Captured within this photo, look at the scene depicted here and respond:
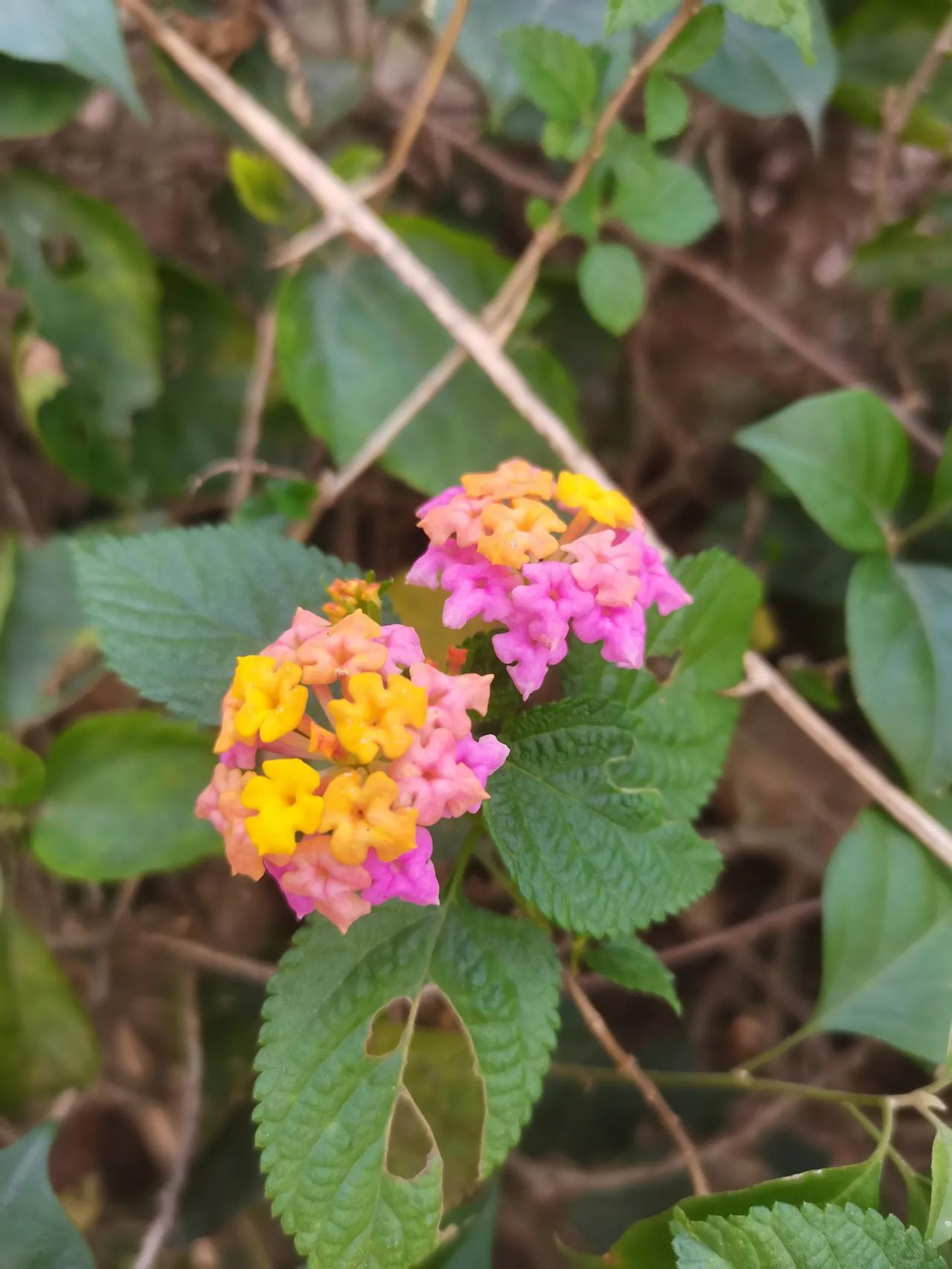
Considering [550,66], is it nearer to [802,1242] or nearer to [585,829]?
[585,829]

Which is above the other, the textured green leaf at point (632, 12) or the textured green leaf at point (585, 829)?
the textured green leaf at point (632, 12)

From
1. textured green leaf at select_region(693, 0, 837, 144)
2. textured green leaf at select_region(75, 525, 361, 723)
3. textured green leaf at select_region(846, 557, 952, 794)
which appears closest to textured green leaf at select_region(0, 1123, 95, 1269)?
textured green leaf at select_region(75, 525, 361, 723)

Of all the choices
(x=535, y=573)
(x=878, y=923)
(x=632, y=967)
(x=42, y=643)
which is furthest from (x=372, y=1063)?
(x=42, y=643)

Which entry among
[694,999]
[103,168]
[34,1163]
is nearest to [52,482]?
[103,168]

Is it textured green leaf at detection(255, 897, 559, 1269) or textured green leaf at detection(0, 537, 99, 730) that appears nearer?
textured green leaf at detection(255, 897, 559, 1269)

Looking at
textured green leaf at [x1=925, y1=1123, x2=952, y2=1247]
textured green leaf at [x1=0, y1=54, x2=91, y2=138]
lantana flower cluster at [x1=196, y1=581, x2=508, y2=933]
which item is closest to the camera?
lantana flower cluster at [x1=196, y1=581, x2=508, y2=933]

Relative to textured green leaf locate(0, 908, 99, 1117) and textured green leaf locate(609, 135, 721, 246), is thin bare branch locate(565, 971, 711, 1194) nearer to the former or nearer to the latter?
textured green leaf locate(0, 908, 99, 1117)

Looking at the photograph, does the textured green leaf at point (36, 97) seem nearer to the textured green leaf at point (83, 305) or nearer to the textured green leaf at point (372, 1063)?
the textured green leaf at point (83, 305)

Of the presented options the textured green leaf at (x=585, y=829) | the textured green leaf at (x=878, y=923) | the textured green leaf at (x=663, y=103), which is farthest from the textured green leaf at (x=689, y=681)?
the textured green leaf at (x=663, y=103)
